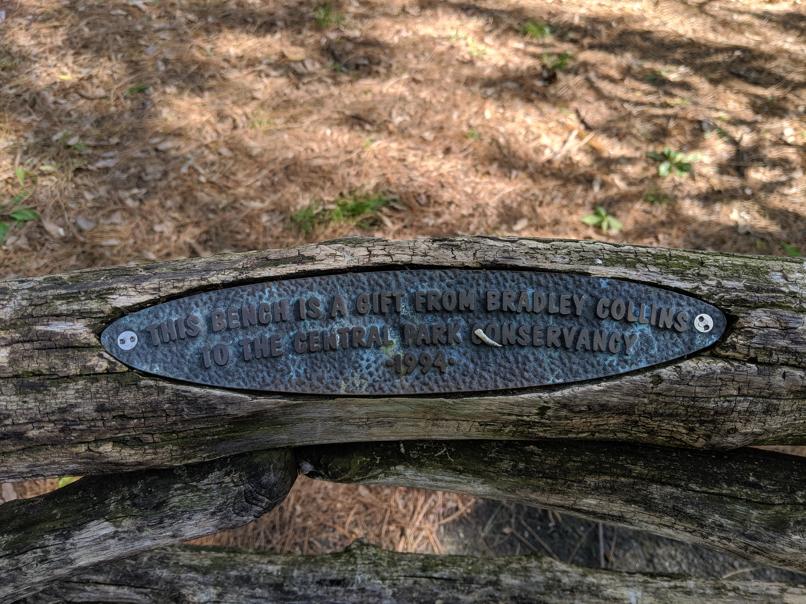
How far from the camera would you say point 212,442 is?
5.78ft

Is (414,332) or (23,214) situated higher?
(414,332)

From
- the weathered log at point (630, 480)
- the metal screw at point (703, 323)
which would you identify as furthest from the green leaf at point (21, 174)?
the metal screw at point (703, 323)

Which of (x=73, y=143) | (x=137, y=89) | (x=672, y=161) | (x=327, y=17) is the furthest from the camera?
(x=327, y=17)

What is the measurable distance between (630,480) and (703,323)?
518mm

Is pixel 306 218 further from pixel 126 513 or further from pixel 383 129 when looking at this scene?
pixel 126 513

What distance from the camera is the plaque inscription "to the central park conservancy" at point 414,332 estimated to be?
1706 millimetres

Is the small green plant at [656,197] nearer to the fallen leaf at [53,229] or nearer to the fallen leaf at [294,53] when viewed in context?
the fallen leaf at [294,53]

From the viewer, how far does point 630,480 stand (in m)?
1.81

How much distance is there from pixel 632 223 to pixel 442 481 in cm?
227

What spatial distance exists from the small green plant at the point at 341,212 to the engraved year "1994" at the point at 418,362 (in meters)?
1.85

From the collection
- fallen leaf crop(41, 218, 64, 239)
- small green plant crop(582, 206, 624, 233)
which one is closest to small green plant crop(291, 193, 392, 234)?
small green plant crop(582, 206, 624, 233)

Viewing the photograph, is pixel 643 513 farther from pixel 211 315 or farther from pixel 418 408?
pixel 211 315

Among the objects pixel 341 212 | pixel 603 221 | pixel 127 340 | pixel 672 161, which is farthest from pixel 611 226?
pixel 127 340

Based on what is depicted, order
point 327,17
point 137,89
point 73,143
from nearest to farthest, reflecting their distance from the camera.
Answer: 1. point 73,143
2. point 137,89
3. point 327,17
